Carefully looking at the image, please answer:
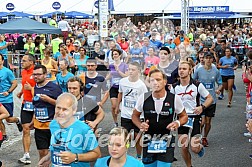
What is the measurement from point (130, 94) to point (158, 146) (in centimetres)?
200

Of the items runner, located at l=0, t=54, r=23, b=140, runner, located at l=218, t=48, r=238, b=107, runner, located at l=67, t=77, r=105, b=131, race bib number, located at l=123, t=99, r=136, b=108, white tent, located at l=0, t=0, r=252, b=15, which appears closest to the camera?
runner, located at l=67, t=77, r=105, b=131

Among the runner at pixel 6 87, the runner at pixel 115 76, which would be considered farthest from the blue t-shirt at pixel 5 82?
the runner at pixel 115 76

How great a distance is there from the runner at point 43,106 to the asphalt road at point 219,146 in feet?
3.11

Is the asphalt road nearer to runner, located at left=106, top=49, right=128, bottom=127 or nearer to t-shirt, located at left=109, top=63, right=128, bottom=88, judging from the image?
runner, located at left=106, top=49, right=128, bottom=127

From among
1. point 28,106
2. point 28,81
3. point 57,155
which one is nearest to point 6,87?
point 28,81

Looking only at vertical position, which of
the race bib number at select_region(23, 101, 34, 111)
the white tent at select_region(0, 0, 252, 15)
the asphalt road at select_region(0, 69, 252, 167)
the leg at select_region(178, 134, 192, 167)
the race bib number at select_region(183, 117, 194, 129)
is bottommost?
the asphalt road at select_region(0, 69, 252, 167)

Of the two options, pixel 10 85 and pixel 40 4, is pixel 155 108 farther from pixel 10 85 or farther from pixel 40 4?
pixel 40 4

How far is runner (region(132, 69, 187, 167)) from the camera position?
18.0 feet

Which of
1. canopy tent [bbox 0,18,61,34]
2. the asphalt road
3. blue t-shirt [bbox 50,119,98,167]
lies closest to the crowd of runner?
blue t-shirt [bbox 50,119,98,167]

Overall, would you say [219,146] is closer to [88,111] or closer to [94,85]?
[94,85]

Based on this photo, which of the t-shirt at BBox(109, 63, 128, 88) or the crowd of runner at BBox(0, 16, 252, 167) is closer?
the crowd of runner at BBox(0, 16, 252, 167)

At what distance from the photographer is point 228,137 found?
9.23 metres

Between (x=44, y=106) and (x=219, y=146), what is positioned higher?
(x=44, y=106)

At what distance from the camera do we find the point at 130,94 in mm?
7383
